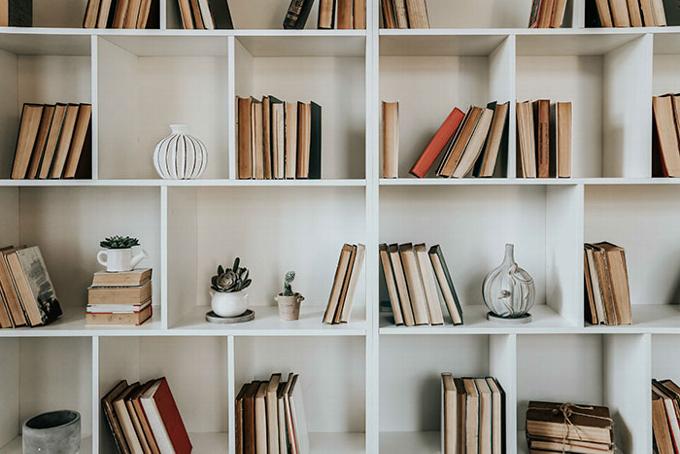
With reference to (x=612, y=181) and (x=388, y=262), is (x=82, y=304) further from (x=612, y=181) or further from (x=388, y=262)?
(x=612, y=181)

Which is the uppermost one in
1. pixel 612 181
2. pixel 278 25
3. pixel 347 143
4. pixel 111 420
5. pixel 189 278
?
pixel 278 25

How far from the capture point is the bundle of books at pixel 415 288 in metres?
1.93

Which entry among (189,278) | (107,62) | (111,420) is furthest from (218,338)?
(107,62)

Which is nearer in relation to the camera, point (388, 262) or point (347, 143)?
point (388, 262)

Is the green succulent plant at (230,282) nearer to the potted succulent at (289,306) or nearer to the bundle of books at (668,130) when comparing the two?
the potted succulent at (289,306)

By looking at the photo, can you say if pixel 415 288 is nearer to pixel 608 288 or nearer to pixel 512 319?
pixel 512 319

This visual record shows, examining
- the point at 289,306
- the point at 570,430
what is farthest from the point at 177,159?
the point at 570,430

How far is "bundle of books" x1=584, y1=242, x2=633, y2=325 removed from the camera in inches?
75.5

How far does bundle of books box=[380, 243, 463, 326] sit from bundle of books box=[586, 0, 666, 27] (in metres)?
0.84

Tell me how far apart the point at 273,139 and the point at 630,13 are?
3.60ft

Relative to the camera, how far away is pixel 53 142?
6.35ft

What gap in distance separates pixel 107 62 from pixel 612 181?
1523mm

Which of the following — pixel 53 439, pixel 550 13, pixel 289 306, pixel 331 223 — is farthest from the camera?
pixel 331 223

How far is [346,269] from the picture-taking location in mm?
1954
